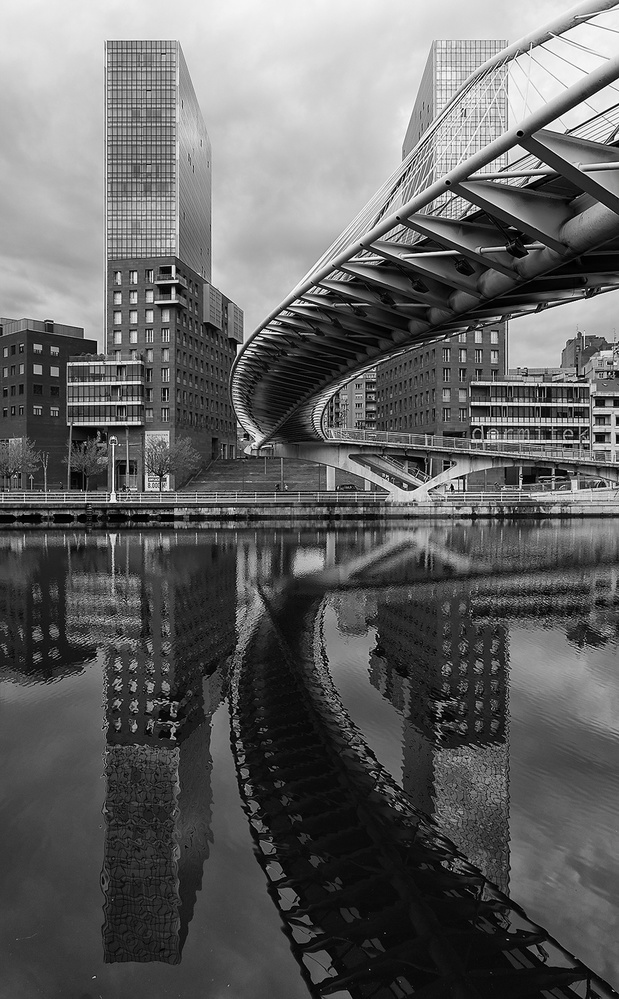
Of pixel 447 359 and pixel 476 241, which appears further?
pixel 447 359

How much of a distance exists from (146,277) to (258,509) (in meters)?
45.4

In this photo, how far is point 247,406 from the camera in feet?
151

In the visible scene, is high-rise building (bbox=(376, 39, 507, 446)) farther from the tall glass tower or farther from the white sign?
the tall glass tower

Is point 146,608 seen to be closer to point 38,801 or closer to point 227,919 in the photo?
point 38,801

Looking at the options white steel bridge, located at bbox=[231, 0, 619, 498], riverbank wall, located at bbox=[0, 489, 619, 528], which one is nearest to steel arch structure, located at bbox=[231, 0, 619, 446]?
white steel bridge, located at bbox=[231, 0, 619, 498]

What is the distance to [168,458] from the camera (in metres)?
72.4

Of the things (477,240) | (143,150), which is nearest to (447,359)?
(143,150)

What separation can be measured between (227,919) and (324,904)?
0.88 metres

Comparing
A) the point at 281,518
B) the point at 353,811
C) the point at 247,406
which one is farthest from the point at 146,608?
the point at 281,518

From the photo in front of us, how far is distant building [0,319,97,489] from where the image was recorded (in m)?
83.5

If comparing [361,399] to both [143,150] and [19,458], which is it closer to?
[143,150]

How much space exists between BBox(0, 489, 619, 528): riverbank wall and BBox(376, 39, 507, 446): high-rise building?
94.8ft

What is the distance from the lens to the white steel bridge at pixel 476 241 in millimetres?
8750

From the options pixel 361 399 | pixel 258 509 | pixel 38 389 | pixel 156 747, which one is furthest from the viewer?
pixel 361 399
